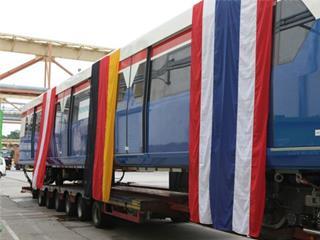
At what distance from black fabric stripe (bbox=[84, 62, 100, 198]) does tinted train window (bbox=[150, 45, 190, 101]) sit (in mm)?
2496

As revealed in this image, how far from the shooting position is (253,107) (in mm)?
5492

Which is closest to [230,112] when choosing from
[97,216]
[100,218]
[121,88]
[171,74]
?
[171,74]

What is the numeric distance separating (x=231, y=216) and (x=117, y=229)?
5.38 metres

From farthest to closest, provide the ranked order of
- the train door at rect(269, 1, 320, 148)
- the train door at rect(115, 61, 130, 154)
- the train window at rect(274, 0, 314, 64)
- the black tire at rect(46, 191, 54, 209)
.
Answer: the black tire at rect(46, 191, 54, 209) → the train door at rect(115, 61, 130, 154) → the train window at rect(274, 0, 314, 64) → the train door at rect(269, 1, 320, 148)

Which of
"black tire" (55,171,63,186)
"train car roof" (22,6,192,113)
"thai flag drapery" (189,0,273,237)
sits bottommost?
"black tire" (55,171,63,186)

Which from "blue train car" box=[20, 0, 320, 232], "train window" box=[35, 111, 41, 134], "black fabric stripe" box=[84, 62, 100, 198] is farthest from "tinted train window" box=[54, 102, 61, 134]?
"black fabric stripe" box=[84, 62, 100, 198]

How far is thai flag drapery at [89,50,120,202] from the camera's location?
9.43 m

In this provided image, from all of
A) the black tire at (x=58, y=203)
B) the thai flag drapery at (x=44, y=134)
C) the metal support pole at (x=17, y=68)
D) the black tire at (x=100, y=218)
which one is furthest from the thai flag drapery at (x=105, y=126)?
the metal support pole at (x=17, y=68)

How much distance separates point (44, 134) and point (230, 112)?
9614 mm

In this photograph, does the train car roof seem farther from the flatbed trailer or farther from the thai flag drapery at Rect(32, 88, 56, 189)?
the thai flag drapery at Rect(32, 88, 56, 189)

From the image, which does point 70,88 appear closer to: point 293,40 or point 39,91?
point 293,40

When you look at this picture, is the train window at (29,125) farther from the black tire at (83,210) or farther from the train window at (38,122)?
the black tire at (83,210)

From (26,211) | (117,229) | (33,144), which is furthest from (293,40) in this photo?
(33,144)

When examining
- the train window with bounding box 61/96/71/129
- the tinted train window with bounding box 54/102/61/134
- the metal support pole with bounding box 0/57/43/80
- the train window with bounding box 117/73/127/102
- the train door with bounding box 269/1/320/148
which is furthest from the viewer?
the metal support pole with bounding box 0/57/43/80
